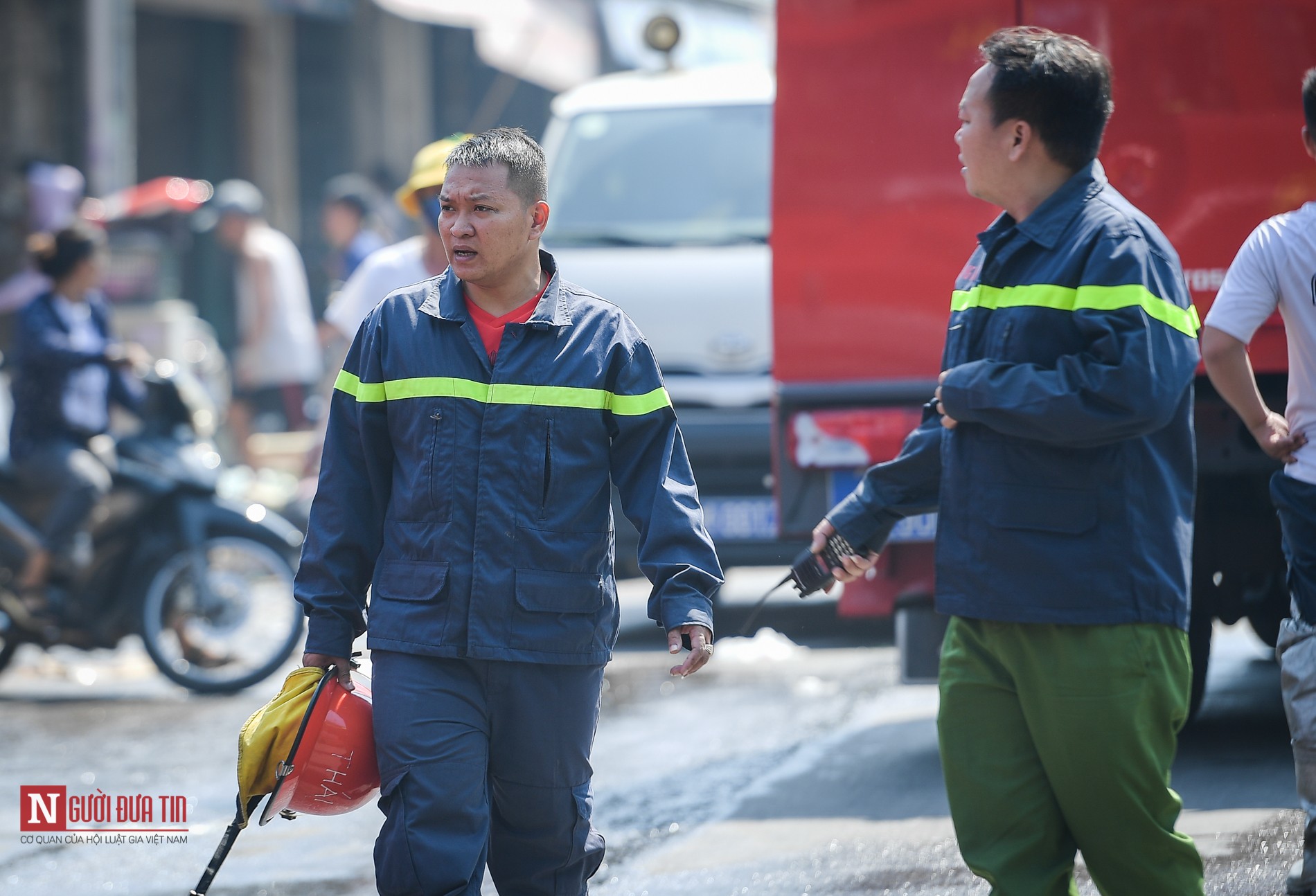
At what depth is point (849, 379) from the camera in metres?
5.74

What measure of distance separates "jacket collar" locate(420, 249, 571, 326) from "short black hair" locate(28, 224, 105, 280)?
14.6 ft

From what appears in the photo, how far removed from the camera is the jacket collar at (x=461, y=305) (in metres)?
3.53

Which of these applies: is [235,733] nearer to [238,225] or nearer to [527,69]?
[238,225]

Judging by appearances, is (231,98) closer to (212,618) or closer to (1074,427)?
(212,618)

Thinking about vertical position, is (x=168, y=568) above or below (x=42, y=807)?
above

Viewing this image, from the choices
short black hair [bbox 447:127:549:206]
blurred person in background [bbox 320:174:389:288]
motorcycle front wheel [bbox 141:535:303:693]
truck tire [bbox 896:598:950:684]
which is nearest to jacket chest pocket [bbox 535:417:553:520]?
short black hair [bbox 447:127:549:206]

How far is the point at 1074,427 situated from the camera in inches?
128

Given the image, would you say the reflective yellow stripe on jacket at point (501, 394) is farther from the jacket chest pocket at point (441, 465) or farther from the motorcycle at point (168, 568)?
the motorcycle at point (168, 568)

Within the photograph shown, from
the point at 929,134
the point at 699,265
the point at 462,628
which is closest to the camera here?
the point at 462,628

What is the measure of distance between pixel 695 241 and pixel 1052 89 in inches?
170

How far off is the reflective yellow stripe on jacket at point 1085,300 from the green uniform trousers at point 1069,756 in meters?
0.57

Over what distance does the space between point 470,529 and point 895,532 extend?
2375 millimetres

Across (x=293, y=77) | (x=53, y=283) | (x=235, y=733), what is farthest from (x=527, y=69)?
(x=235, y=733)

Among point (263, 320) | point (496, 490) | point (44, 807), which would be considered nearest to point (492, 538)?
point (496, 490)
